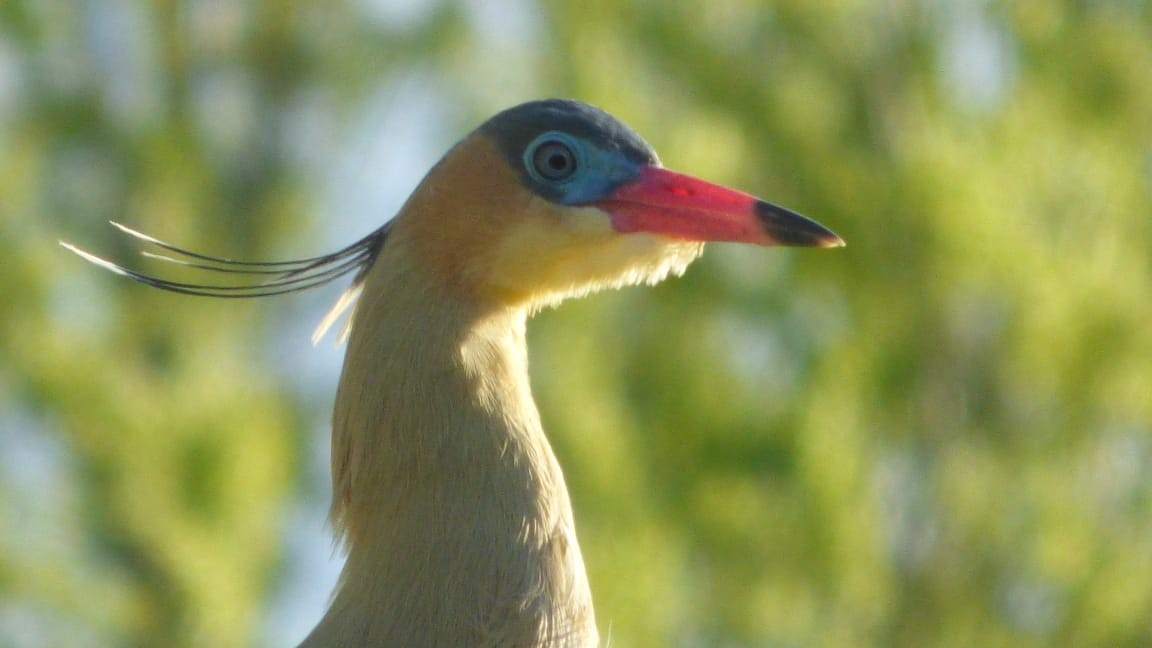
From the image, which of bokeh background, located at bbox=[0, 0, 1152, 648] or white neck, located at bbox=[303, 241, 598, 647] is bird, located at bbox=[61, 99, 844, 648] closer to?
white neck, located at bbox=[303, 241, 598, 647]

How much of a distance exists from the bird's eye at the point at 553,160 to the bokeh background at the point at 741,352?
3.36 metres

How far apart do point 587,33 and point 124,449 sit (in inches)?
99.4

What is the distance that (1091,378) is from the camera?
21.1ft

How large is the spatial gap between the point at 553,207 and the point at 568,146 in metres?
0.10

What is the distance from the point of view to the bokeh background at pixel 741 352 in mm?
6102

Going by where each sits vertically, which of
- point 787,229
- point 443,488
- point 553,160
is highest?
point 553,160

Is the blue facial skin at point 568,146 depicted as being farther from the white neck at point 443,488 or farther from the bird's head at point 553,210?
the white neck at point 443,488

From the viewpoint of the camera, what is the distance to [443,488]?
2424mm

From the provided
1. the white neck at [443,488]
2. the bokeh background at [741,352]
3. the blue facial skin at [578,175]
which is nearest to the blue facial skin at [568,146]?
the blue facial skin at [578,175]

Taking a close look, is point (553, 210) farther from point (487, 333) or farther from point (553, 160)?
point (487, 333)

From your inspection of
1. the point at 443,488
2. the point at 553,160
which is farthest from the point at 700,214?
the point at 443,488

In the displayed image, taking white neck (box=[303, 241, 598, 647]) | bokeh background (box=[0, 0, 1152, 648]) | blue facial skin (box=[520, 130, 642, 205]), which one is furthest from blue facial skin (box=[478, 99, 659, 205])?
bokeh background (box=[0, 0, 1152, 648])

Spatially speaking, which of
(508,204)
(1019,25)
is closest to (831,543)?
(1019,25)

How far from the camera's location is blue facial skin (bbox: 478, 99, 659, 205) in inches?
102
